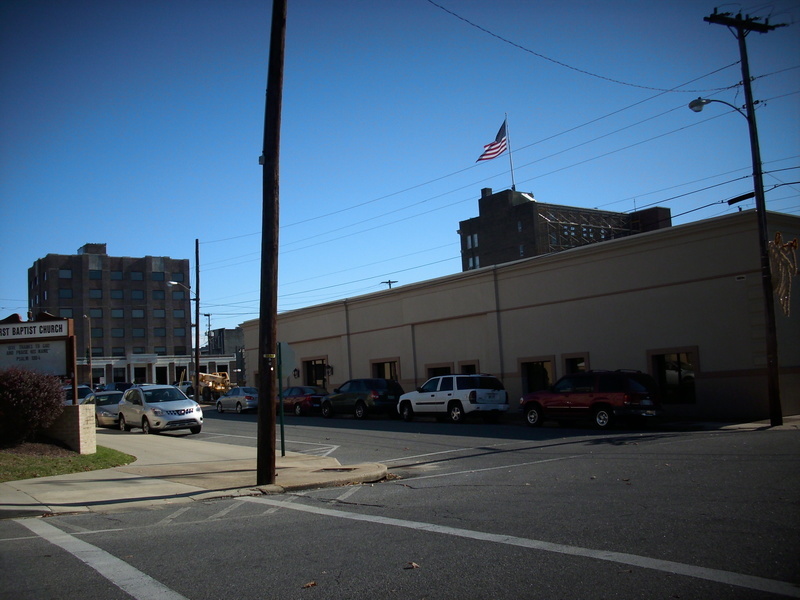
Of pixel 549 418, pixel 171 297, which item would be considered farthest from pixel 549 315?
pixel 171 297

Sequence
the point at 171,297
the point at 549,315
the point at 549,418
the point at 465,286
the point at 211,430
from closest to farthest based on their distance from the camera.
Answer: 1. the point at 549,418
2. the point at 211,430
3. the point at 549,315
4. the point at 465,286
5. the point at 171,297

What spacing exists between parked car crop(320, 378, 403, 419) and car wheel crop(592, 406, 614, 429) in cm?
1086

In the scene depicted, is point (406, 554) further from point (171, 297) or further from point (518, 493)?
point (171, 297)

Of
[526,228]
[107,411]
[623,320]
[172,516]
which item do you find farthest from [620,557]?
[526,228]

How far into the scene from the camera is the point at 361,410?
99.7 ft

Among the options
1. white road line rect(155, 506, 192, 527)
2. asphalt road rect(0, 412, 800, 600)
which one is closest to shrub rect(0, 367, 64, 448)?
asphalt road rect(0, 412, 800, 600)

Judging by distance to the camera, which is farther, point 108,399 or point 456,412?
point 108,399

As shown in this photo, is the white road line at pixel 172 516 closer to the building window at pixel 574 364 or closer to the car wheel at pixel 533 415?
the car wheel at pixel 533 415

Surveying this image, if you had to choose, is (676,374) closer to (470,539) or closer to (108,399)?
(470,539)

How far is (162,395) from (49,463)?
1140 cm

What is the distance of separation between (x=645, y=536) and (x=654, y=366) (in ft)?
63.5

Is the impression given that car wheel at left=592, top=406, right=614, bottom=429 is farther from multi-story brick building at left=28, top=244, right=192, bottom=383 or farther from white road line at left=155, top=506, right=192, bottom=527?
multi-story brick building at left=28, top=244, right=192, bottom=383

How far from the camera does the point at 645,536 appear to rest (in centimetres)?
712

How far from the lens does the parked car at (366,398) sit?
29969mm
